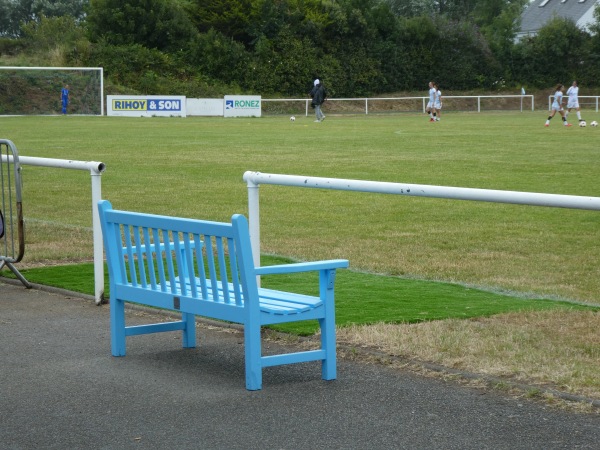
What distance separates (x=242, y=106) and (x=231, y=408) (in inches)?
2088

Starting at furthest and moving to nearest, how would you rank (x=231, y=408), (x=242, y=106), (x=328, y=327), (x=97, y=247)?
(x=242, y=106)
(x=97, y=247)
(x=328, y=327)
(x=231, y=408)

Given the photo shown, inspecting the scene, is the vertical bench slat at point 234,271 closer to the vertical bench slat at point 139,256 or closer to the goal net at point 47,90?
the vertical bench slat at point 139,256

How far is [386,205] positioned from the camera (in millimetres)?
16672

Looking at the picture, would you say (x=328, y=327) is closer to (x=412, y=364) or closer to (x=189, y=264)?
(x=412, y=364)

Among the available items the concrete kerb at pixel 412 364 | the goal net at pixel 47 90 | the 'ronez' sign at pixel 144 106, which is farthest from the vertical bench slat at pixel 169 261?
the 'ronez' sign at pixel 144 106

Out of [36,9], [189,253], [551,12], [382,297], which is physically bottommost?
[382,297]

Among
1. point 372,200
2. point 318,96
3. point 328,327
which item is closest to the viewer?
point 328,327

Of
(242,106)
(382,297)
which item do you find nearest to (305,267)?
(382,297)

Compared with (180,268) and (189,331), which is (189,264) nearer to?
(180,268)

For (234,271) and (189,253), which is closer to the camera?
(234,271)

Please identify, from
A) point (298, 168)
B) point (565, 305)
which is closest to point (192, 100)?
point (298, 168)

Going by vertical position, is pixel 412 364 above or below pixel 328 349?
below

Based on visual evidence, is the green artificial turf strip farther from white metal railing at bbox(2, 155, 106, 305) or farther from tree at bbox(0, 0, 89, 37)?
tree at bbox(0, 0, 89, 37)

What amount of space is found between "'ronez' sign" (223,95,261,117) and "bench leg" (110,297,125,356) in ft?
168
